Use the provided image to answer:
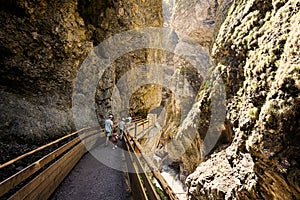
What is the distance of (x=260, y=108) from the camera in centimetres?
416

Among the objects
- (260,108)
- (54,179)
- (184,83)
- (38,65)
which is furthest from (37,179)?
(184,83)

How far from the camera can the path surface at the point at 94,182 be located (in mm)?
5090

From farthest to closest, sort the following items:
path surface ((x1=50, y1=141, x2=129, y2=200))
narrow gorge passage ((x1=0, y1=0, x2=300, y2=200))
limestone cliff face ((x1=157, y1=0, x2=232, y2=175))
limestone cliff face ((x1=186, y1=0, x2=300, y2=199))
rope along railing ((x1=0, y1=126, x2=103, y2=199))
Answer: limestone cliff face ((x1=157, y1=0, x2=232, y2=175)) → path surface ((x1=50, y1=141, x2=129, y2=200)) → narrow gorge passage ((x1=0, y1=0, x2=300, y2=200)) → limestone cliff face ((x1=186, y1=0, x2=300, y2=199)) → rope along railing ((x1=0, y1=126, x2=103, y2=199))

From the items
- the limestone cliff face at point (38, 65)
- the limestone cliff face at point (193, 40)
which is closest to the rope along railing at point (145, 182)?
the limestone cliff face at point (38, 65)

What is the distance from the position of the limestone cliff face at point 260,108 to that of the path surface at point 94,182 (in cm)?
259

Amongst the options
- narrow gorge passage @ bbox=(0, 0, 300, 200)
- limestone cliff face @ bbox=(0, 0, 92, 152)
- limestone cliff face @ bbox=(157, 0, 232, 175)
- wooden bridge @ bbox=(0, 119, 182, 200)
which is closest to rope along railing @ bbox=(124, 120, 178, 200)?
wooden bridge @ bbox=(0, 119, 182, 200)

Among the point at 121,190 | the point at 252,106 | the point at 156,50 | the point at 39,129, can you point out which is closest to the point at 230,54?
the point at 252,106

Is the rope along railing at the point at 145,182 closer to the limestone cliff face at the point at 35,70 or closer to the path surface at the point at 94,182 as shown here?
the path surface at the point at 94,182

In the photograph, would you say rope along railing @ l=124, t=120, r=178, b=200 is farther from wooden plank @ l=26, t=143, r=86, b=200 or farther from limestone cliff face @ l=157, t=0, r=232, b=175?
limestone cliff face @ l=157, t=0, r=232, b=175

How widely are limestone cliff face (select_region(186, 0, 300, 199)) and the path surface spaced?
2.59 metres

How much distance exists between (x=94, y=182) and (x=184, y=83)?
1433 centimetres

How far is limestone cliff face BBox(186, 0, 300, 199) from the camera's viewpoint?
10.9ft

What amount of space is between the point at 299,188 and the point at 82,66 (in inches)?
489

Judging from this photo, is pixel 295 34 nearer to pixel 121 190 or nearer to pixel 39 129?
pixel 121 190
